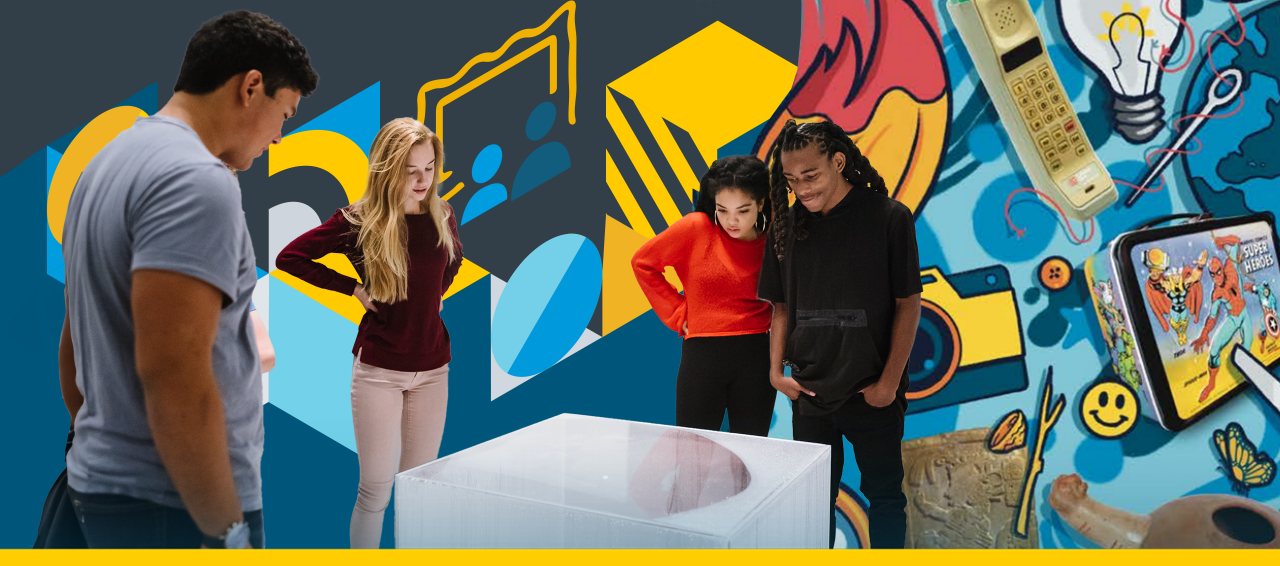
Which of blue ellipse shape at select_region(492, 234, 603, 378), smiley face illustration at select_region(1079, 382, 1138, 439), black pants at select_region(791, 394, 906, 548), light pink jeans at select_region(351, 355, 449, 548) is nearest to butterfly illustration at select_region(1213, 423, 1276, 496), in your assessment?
smiley face illustration at select_region(1079, 382, 1138, 439)

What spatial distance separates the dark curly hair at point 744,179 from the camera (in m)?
2.60

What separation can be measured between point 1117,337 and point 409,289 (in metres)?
2.33

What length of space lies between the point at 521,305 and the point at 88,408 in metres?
2.21

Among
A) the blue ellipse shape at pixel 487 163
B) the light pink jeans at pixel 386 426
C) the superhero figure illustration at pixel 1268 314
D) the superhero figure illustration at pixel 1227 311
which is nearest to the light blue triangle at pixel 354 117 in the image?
the blue ellipse shape at pixel 487 163

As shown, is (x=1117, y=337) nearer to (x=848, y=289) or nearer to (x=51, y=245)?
(x=848, y=289)

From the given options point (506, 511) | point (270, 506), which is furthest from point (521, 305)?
point (506, 511)

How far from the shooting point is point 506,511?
1337mm

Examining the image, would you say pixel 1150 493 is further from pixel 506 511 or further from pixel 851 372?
pixel 506 511

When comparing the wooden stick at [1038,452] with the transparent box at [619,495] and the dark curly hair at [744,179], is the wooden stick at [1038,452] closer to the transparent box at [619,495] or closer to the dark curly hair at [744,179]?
the dark curly hair at [744,179]

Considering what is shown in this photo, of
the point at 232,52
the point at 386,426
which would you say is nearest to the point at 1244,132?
the point at 386,426

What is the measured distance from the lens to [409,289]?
2615 mm

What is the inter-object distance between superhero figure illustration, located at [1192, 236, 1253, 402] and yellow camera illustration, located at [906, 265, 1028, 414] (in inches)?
23.2

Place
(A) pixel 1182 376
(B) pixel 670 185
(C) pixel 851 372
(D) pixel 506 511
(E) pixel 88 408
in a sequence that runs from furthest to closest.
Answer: (B) pixel 670 185 → (A) pixel 1182 376 → (C) pixel 851 372 → (D) pixel 506 511 → (E) pixel 88 408

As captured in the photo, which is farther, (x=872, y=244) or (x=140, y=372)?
(x=872, y=244)
